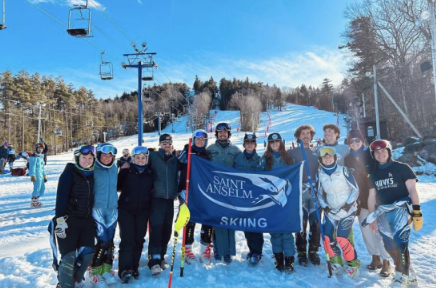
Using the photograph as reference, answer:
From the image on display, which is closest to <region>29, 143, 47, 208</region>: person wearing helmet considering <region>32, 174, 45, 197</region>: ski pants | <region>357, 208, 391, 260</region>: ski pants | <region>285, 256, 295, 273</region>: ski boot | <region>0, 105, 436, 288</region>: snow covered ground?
<region>32, 174, 45, 197</region>: ski pants

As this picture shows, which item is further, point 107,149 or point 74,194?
point 107,149

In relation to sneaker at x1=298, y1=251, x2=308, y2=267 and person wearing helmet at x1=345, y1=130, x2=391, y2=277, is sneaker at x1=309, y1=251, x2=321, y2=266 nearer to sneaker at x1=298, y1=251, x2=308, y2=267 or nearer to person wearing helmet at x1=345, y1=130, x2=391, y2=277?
sneaker at x1=298, y1=251, x2=308, y2=267

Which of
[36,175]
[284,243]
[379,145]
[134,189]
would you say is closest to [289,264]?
[284,243]

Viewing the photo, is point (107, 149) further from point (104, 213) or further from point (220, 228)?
point (220, 228)

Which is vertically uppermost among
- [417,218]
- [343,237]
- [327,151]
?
[327,151]

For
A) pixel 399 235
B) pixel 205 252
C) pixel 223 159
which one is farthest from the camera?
pixel 223 159

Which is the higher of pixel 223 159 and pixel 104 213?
pixel 223 159

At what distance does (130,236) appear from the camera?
3.85 meters

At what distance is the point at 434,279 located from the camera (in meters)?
3.75

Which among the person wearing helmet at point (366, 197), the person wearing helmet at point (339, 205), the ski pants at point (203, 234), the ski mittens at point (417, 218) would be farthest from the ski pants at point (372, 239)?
the ski pants at point (203, 234)

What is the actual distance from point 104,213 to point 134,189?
51 cm

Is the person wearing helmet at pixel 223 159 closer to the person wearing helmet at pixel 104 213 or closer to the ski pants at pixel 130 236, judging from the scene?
the ski pants at pixel 130 236

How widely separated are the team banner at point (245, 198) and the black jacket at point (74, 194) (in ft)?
5.19

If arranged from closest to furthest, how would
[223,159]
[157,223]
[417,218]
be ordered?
[417,218], [157,223], [223,159]
